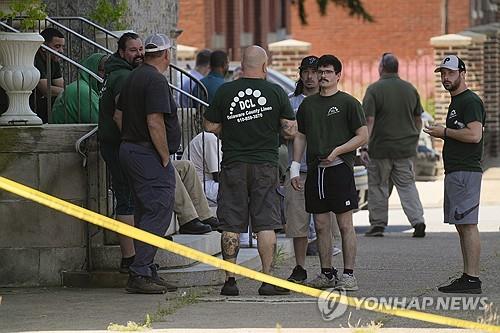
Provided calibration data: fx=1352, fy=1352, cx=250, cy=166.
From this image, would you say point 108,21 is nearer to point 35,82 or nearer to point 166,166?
point 35,82

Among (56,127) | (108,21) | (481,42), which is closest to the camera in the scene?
(56,127)

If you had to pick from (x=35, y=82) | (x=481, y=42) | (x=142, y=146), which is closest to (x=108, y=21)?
(x=35, y=82)

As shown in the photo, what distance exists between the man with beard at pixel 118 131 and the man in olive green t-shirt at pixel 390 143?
5.01 m

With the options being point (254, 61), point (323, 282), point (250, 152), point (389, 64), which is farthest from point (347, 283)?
point (389, 64)

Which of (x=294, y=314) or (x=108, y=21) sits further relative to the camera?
(x=108, y=21)

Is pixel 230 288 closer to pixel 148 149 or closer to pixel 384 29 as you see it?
pixel 148 149

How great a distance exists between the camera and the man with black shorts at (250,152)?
989 centimetres

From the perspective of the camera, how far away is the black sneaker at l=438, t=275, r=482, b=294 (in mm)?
9984

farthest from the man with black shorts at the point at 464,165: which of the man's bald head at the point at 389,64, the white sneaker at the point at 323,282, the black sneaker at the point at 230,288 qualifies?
the man's bald head at the point at 389,64

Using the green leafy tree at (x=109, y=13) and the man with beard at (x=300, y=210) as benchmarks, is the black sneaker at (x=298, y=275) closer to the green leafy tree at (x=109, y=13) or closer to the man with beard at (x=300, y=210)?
the man with beard at (x=300, y=210)

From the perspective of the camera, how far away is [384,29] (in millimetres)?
37969

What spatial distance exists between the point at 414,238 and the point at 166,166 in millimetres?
5539

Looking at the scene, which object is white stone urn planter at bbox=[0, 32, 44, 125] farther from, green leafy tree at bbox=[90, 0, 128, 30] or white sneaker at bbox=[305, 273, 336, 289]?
green leafy tree at bbox=[90, 0, 128, 30]

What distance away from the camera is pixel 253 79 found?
9969 mm
